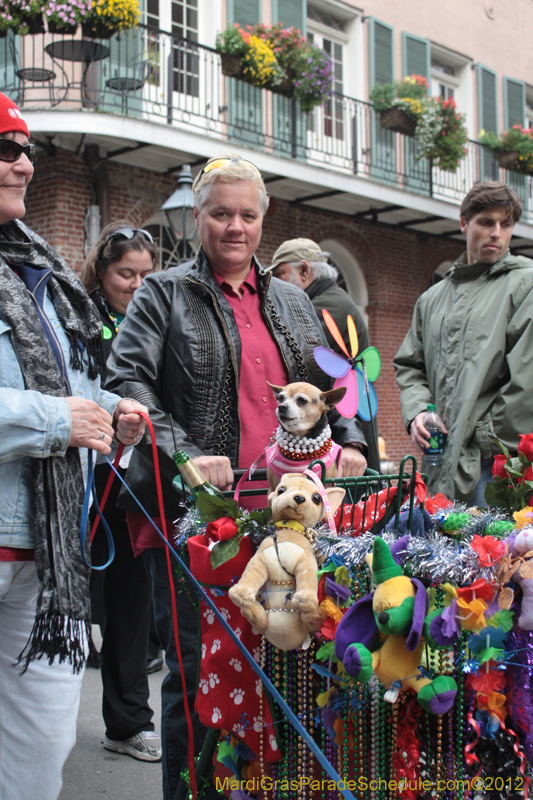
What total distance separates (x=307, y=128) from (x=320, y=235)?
67.0 inches

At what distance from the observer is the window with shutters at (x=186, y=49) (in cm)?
1044

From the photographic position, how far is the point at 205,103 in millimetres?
10250

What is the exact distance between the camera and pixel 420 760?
1.51 meters

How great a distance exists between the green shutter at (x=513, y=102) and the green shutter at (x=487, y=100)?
40cm

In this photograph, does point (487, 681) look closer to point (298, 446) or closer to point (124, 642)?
point (298, 446)

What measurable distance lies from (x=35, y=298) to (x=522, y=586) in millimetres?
1445

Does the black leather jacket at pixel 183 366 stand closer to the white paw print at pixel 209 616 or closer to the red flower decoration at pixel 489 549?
the white paw print at pixel 209 616

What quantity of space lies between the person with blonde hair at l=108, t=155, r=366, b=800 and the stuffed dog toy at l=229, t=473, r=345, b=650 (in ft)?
1.87

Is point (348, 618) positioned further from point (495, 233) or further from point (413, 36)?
point (413, 36)

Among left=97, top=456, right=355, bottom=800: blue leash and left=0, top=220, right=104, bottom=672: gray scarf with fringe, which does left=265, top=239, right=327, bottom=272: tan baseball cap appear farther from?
left=97, top=456, right=355, bottom=800: blue leash

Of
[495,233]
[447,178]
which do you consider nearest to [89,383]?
[495,233]

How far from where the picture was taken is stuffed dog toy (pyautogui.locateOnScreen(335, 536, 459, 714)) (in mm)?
1398

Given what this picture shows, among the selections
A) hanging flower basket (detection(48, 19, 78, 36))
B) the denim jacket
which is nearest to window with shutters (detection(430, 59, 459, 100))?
hanging flower basket (detection(48, 19, 78, 36))

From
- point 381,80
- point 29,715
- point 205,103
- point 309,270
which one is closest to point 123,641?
point 29,715
